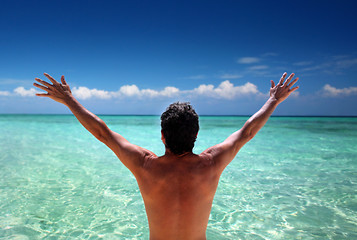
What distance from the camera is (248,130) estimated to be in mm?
1959

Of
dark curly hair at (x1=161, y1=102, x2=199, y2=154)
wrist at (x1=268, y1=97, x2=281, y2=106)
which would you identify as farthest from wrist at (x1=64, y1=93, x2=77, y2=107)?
wrist at (x1=268, y1=97, x2=281, y2=106)

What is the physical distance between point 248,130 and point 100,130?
3.53ft

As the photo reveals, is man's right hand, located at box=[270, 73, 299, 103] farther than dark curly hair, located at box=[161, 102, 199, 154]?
Yes

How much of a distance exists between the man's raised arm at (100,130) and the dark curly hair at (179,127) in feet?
0.69

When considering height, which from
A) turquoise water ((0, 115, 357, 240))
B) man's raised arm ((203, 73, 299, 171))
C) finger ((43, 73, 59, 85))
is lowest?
turquoise water ((0, 115, 357, 240))

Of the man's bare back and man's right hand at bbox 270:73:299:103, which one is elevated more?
man's right hand at bbox 270:73:299:103

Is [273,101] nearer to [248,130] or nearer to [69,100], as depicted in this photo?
[248,130]

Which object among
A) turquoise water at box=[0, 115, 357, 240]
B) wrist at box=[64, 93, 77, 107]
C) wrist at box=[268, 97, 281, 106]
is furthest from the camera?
turquoise water at box=[0, 115, 357, 240]

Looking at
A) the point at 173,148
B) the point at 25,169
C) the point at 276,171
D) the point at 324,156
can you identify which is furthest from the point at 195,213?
the point at 324,156

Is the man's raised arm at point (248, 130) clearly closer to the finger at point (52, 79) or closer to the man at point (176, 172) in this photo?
the man at point (176, 172)

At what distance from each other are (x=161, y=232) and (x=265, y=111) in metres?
1.21

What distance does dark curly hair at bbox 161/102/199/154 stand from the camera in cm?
159

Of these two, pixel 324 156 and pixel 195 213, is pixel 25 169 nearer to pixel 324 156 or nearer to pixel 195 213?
pixel 195 213

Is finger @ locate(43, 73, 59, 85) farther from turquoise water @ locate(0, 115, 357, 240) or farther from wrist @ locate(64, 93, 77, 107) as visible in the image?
turquoise water @ locate(0, 115, 357, 240)
